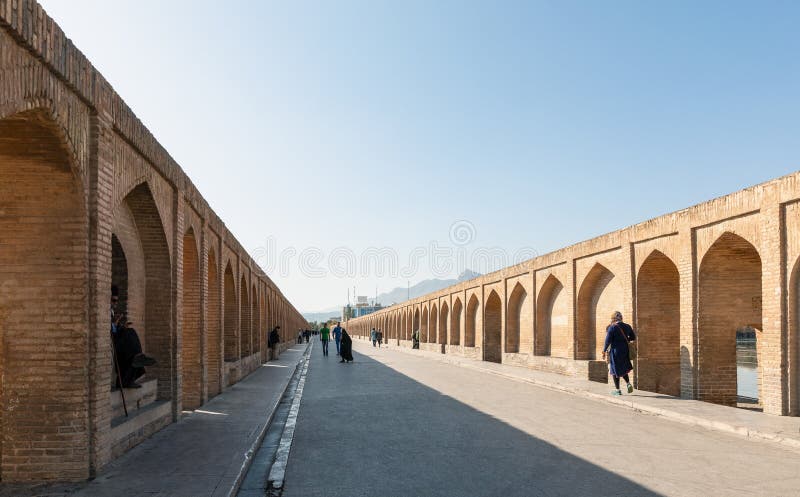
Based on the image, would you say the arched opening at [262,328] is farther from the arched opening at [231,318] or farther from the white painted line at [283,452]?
the white painted line at [283,452]

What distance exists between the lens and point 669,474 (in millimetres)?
6754

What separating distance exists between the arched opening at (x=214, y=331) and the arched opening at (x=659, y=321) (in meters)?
9.13

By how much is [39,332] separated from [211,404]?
6.21 m

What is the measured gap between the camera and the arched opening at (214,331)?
13867 mm

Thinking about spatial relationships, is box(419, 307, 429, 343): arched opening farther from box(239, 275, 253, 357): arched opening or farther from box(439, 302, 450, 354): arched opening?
box(239, 275, 253, 357): arched opening

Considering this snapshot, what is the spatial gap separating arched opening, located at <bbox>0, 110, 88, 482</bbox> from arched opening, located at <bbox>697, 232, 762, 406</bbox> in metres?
11.0

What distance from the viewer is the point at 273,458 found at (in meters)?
7.87

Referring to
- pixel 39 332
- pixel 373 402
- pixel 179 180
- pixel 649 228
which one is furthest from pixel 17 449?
pixel 649 228

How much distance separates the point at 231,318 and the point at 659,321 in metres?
10.4

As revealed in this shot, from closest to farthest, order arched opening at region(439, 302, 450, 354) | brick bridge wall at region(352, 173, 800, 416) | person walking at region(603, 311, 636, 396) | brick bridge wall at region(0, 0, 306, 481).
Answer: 1. brick bridge wall at region(0, 0, 306, 481)
2. brick bridge wall at region(352, 173, 800, 416)
3. person walking at region(603, 311, 636, 396)
4. arched opening at region(439, 302, 450, 354)

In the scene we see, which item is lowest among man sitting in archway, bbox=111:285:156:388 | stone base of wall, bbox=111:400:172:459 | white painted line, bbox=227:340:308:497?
white painted line, bbox=227:340:308:497

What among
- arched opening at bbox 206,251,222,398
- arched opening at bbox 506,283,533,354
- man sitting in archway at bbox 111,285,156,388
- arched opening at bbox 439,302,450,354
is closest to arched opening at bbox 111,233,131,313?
man sitting in archway at bbox 111,285,156,388

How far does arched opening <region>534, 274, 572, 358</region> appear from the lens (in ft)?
67.0

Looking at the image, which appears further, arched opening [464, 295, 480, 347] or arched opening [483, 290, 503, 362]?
arched opening [464, 295, 480, 347]
